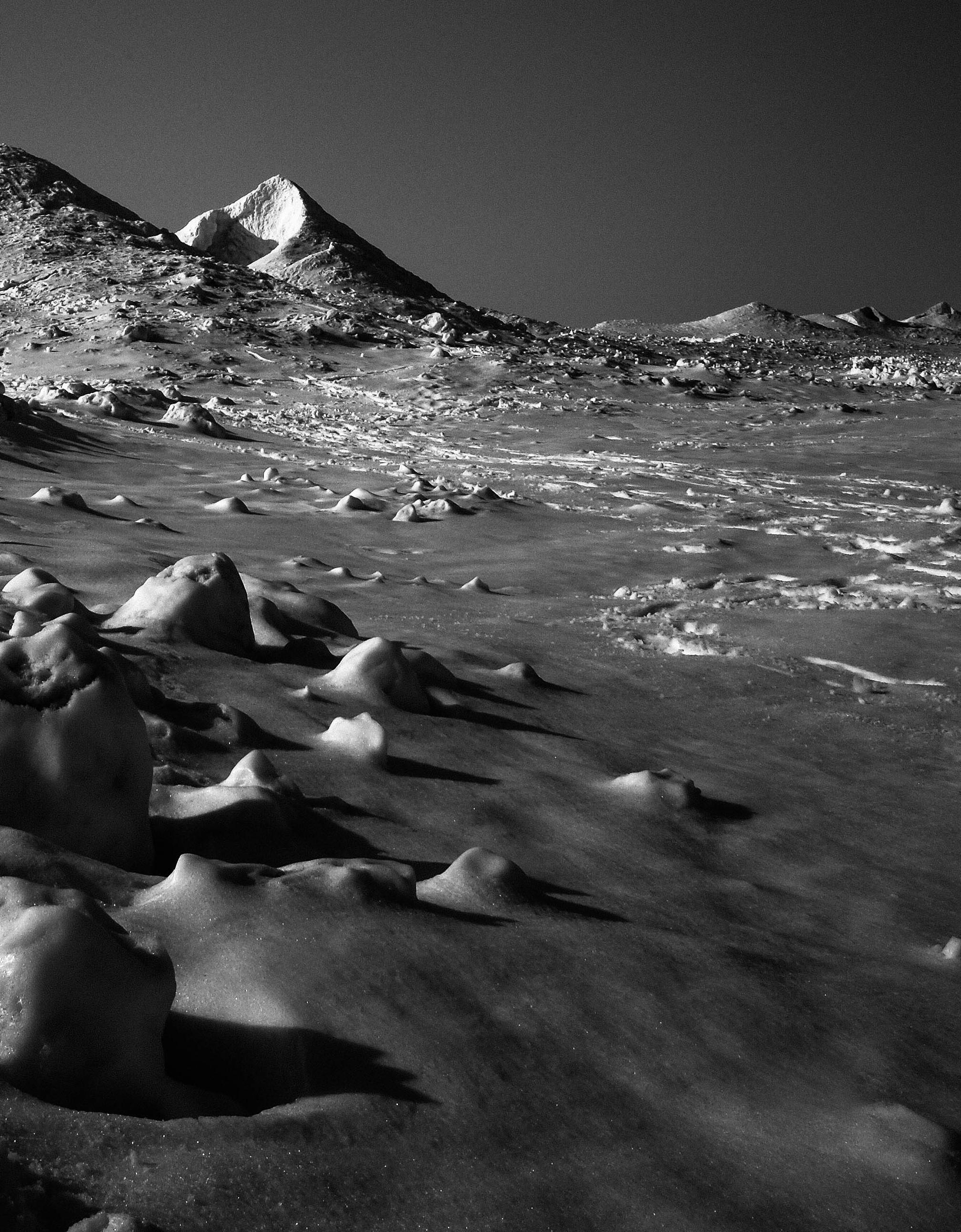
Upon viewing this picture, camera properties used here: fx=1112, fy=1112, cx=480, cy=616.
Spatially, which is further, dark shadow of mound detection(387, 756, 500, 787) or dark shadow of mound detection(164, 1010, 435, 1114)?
dark shadow of mound detection(387, 756, 500, 787)

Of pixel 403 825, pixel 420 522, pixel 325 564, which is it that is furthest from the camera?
pixel 420 522

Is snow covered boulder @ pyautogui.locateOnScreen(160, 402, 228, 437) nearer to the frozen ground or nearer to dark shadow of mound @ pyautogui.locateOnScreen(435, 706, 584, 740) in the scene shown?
the frozen ground

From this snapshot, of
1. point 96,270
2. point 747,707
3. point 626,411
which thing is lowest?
point 747,707

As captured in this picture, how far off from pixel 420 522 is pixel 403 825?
13.5ft

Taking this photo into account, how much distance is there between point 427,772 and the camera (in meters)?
2.24

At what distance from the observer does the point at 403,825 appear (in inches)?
77.4

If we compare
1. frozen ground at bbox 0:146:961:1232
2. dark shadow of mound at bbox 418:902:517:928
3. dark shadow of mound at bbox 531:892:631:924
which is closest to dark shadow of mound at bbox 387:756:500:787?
frozen ground at bbox 0:146:961:1232

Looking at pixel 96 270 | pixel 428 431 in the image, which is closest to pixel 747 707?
pixel 428 431

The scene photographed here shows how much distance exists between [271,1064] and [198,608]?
64.1 inches

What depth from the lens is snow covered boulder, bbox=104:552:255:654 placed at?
2631 mm

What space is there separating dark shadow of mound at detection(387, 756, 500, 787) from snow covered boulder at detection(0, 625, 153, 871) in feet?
2.20

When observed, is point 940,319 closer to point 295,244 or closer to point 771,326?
point 771,326

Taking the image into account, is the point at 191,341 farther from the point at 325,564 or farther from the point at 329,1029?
the point at 329,1029

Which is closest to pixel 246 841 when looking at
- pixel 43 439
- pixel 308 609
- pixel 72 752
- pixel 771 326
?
pixel 72 752
